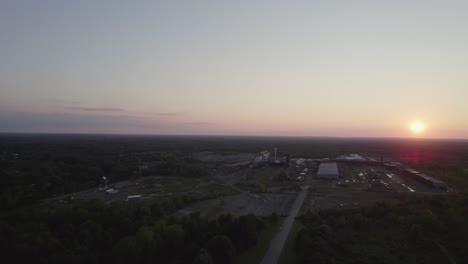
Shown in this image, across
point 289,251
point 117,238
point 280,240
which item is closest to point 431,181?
point 280,240

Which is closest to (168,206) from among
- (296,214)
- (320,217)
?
(296,214)

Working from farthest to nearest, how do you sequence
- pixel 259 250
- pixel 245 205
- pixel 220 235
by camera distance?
1. pixel 245 205
2. pixel 259 250
3. pixel 220 235

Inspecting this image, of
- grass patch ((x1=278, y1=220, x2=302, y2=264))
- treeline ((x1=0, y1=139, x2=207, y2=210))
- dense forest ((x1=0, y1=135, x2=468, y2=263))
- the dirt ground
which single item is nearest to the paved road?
grass patch ((x1=278, y1=220, x2=302, y2=264))

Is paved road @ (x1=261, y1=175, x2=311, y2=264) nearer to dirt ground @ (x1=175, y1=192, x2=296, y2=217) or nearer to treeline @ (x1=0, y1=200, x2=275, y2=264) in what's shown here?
dirt ground @ (x1=175, y1=192, x2=296, y2=217)

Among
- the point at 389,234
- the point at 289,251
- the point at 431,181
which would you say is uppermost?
the point at 431,181

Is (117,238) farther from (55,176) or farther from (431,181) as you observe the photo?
(431,181)

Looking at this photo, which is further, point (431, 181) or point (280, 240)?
point (431, 181)
